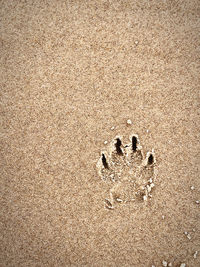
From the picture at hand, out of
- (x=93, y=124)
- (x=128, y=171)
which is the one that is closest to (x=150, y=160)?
(x=128, y=171)

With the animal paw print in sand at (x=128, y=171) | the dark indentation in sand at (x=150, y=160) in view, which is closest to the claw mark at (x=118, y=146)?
the animal paw print in sand at (x=128, y=171)

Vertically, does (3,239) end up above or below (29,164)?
below

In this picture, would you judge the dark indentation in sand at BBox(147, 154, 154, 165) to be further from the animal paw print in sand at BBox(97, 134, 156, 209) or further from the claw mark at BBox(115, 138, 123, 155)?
the claw mark at BBox(115, 138, 123, 155)

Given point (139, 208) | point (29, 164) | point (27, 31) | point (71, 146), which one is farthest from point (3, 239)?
point (27, 31)

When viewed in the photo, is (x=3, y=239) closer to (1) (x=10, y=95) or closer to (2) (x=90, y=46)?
(1) (x=10, y=95)

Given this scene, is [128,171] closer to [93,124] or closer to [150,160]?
[150,160]

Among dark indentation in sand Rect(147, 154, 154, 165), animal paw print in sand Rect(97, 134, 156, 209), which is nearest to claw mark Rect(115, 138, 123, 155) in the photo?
animal paw print in sand Rect(97, 134, 156, 209)
